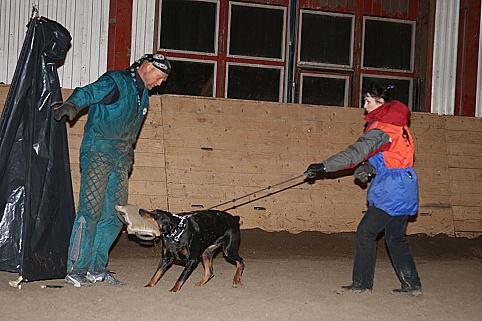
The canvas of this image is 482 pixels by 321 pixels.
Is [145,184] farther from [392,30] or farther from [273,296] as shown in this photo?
[392,30]

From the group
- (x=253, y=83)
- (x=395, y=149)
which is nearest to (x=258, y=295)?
(x=395, y=149)

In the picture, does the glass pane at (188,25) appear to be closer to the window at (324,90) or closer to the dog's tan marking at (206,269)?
the window at (324,90)

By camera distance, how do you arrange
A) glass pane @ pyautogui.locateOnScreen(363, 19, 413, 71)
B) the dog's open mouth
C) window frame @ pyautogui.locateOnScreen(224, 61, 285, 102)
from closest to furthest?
the dog's open mouth
window frame @ pyautogui.locateOnScreen(224, 61, 285, 102)
glass pane @ pyautogui.locateOnScreen(363, 19, 413, 71)

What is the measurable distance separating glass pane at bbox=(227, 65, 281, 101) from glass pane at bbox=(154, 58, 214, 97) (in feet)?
1.18

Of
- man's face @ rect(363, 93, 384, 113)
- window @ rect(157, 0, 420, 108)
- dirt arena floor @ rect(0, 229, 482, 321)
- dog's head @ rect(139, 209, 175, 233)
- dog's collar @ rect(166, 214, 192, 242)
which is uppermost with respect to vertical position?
window @ rect(157, 0, 420, 108)

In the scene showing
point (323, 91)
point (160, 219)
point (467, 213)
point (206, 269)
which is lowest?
point (206, 269)

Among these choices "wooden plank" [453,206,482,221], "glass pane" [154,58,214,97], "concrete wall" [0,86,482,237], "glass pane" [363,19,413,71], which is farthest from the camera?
"glass pane" [363,19,413,71]

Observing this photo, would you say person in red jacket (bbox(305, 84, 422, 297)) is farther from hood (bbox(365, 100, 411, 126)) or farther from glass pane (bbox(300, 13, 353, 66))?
glass pane (bbox(300, 13, 353, 66))

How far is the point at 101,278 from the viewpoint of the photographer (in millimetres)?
5984

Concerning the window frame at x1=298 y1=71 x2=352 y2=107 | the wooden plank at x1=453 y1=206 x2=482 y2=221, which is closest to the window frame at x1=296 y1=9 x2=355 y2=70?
the window frame at x1=298 y1=71 x2=352 y2=107

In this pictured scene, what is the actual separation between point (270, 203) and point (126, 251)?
225cm

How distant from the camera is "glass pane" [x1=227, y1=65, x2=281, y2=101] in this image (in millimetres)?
10695

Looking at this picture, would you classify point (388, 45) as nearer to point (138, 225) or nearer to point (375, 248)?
point (375, 248)

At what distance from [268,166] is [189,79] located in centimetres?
216
